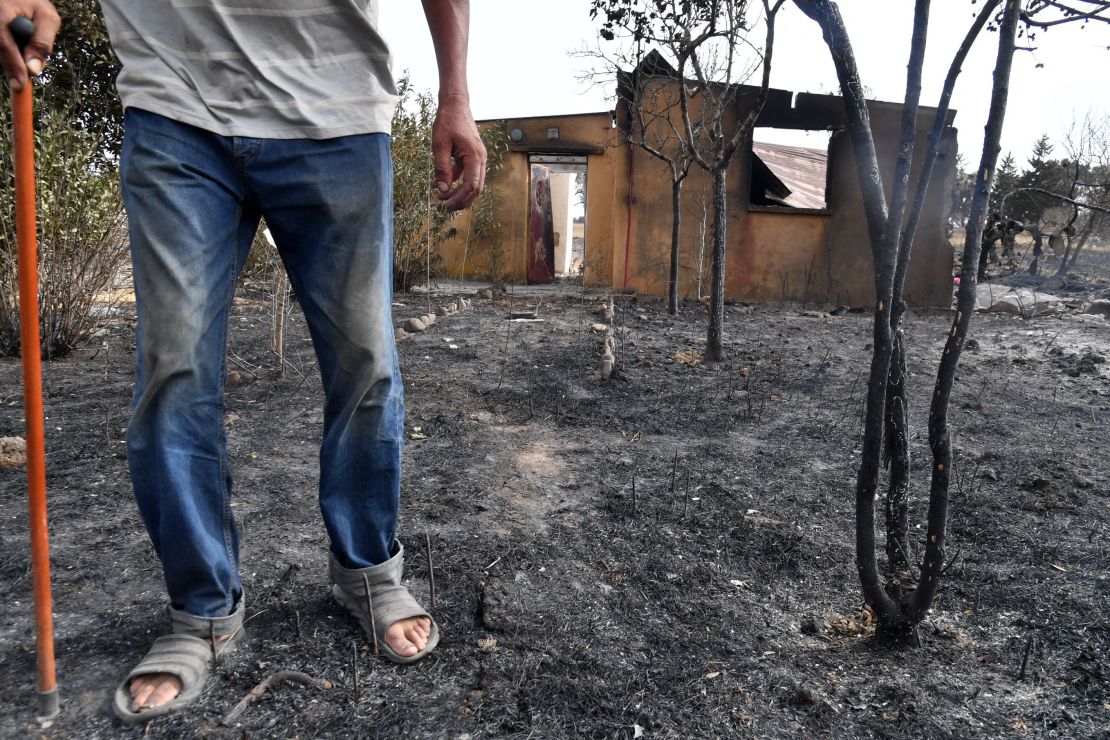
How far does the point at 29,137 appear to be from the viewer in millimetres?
1380

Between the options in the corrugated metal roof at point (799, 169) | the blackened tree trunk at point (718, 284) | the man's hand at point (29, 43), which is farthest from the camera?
the corrugated metal roof at point (799, 169)

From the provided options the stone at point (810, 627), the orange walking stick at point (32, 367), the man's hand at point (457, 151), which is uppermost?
the man's hand at point (457, 151)

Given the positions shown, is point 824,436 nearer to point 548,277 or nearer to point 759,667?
point 759,667

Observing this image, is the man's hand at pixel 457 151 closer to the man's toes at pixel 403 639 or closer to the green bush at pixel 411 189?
the man's toes at pixel 403 639

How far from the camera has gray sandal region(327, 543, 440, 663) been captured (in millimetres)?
1708

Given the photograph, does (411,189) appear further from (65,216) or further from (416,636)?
(416,636)

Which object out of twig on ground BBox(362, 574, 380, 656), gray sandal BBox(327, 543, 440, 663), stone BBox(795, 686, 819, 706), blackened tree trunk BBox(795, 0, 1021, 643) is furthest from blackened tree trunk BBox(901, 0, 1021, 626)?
twig on ground BBox(362, 574, 380, 656)

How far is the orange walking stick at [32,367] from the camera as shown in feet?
4.50

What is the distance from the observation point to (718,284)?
5.98 metres

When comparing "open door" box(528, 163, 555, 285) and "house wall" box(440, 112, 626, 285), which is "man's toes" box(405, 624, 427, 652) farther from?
"open door" box(528, 163, 555, 285)

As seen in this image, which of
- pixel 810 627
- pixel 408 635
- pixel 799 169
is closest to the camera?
pixel 408 635

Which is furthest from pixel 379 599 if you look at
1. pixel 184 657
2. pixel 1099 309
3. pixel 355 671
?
pixel 1099 309

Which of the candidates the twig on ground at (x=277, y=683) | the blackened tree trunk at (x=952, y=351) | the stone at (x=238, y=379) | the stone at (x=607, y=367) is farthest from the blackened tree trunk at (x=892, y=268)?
the stone at (x=238, y=379)

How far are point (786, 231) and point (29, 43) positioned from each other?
434 inches
